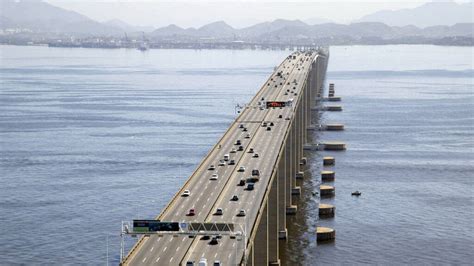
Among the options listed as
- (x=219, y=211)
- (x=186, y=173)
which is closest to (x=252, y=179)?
(x=219, y=211)

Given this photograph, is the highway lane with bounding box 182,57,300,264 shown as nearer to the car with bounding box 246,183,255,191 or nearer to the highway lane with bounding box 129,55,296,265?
the car with bounding box 246,183,255,191

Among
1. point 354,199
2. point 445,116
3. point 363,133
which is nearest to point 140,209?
point 354,199

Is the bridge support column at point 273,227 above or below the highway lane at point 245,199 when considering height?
below

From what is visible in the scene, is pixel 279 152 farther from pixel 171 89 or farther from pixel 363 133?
pixel 171 89

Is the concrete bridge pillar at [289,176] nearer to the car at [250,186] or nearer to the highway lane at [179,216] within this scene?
the highway lane at [179,216]

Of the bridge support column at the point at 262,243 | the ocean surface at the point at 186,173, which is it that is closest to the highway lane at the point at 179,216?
the bridge support column at the point at 262,243

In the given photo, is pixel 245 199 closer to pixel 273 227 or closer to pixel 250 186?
pixel 273 227

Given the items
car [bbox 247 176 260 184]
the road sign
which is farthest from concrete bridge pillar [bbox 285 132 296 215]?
the road sign
